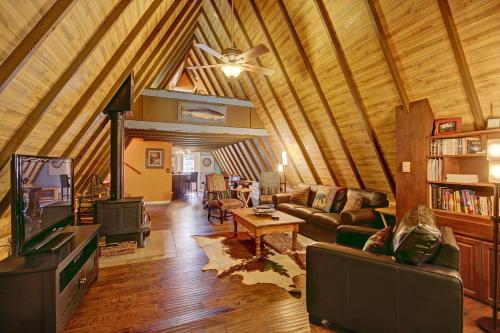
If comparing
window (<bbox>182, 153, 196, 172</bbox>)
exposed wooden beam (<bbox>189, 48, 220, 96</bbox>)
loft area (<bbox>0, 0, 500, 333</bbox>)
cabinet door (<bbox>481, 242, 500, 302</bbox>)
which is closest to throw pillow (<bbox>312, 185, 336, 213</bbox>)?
loft area (<bbox>0, 0, 500, 333</bbox>)

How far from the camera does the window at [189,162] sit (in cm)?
1392

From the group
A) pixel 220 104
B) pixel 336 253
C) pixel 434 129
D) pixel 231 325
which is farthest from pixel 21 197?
pixel 220 104

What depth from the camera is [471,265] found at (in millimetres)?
2389

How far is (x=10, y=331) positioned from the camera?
1.57 m

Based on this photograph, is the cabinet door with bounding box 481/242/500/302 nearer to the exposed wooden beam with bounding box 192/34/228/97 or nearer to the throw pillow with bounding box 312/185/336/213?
the throw pillow with bounding box 312/185/336/213

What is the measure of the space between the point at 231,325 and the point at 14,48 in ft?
7.90

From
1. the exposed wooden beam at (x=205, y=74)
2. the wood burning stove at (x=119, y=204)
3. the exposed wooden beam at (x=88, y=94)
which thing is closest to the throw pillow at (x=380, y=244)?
the exposed wooden beam at (x=88, y=94)

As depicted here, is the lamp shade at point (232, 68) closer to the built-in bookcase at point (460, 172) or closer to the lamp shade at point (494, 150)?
the built-in bookcase at point (460, 172)

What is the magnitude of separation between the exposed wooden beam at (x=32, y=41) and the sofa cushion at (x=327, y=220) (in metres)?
3.90

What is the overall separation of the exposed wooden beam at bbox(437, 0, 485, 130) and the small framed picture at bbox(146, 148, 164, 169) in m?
7.61

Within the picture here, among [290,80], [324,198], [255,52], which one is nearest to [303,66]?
[290,80]

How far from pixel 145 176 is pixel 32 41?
6743 mm

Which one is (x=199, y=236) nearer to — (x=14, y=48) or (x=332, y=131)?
(x=332, y=131)

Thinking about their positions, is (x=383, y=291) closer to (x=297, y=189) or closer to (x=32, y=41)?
(x=32, y=41)
